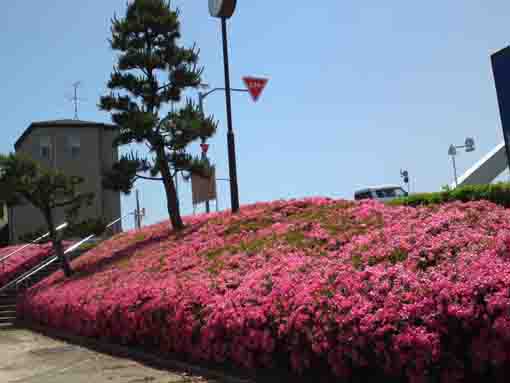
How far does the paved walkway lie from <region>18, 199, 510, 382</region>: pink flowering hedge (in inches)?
23.1

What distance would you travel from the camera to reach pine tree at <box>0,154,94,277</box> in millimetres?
18891

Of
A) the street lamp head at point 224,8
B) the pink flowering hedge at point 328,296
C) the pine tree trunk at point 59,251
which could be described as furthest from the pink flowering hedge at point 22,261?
the street lamp head at point 224,8

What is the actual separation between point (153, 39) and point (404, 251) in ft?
51.3

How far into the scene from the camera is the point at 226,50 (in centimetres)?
1947

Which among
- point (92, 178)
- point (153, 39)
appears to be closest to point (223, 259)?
point (153, 39)

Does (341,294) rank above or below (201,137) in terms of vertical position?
below

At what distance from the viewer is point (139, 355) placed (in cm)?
1105

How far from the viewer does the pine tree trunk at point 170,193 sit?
20.7m

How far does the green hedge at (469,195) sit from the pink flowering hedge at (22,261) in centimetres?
1562

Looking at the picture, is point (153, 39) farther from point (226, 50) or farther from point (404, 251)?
point (404, 251)

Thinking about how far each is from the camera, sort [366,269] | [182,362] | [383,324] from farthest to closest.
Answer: [182,362] < [366,269] < [383,324]

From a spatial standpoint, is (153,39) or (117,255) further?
(153,39)

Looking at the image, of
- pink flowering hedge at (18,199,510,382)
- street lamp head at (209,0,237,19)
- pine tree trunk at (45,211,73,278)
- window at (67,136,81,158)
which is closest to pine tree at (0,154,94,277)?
pine tree trunk at (45,211,73,278)

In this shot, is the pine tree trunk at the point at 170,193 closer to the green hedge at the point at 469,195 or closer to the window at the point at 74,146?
the green hedge at the point at 469,195
